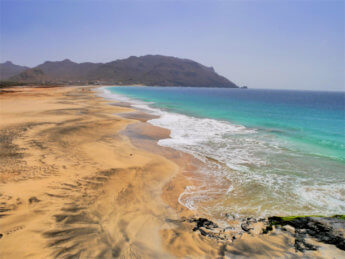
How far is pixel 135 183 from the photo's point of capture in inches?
258

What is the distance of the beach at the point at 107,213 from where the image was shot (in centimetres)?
370

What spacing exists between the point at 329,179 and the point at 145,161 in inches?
296

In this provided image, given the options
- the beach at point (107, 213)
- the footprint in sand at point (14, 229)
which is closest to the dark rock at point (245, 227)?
the beach at point (107, 213)

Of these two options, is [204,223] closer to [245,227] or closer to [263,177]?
[245,227]

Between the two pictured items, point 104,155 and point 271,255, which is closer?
point 271,255

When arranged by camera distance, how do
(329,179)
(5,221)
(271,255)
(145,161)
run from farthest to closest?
(145,161) < (329,179) < (5,221) < (271,255)

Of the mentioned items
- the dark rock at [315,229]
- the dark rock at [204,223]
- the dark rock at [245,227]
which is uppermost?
the dark rock at [315,229]

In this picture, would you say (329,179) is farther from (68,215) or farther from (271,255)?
(68,215)

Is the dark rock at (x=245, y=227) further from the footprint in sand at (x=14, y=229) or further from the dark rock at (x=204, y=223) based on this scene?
the footprint in sand at (x=14, y=229)

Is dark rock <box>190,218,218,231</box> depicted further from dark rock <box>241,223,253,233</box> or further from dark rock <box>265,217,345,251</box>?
dark rock <box>265,217,345,251</box>

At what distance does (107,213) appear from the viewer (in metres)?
4.80

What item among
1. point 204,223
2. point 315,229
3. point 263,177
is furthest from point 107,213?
point 263,177

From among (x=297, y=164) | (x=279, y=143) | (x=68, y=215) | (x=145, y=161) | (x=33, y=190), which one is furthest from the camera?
(x=279, y=143)

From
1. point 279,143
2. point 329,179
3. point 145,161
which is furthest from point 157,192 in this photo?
point 279,143
